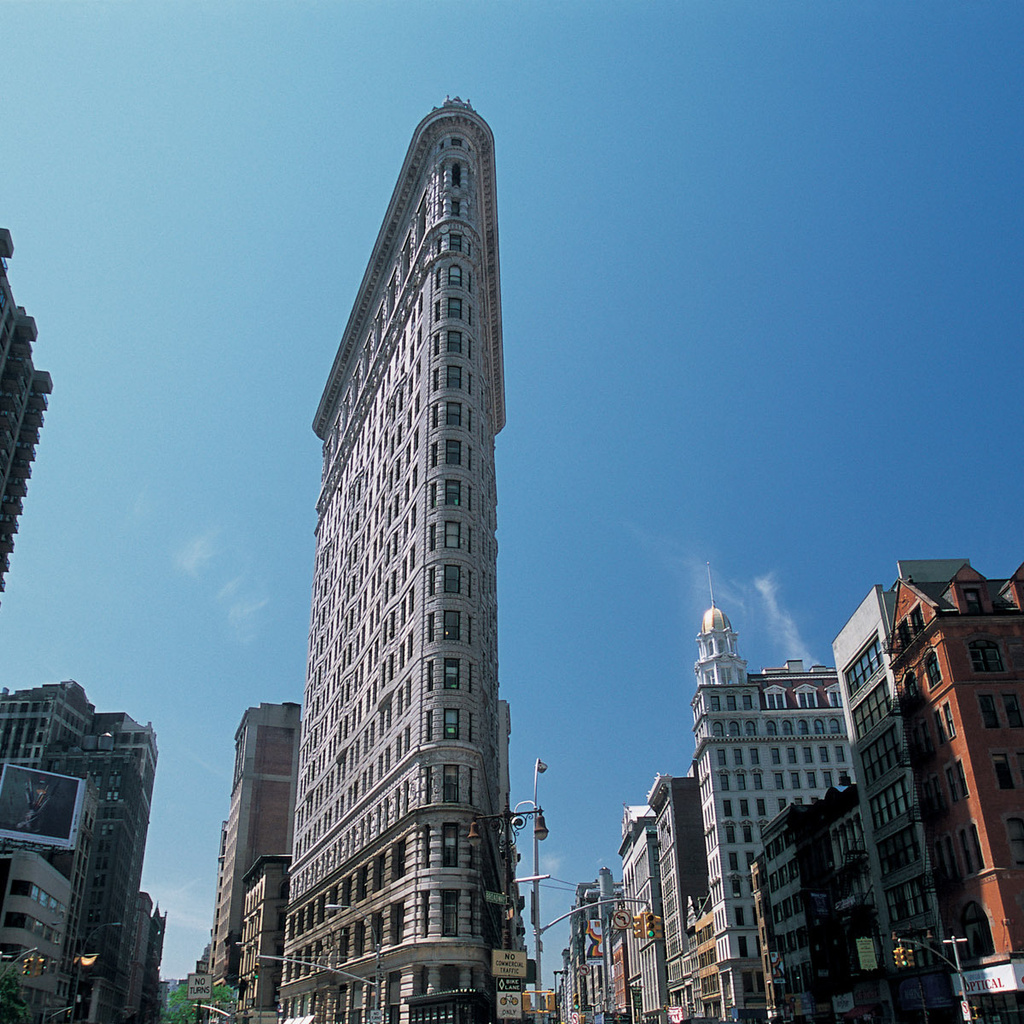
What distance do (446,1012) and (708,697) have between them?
86420mm

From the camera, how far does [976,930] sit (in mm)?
51906

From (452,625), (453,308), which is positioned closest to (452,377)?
(453,308)

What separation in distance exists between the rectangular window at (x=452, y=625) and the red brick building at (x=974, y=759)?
97.3ft

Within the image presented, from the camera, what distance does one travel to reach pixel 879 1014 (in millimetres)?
64938

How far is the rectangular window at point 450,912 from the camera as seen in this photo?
53.3 m

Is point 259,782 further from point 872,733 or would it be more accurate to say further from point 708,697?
point 872,733

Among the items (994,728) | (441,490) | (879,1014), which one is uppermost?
(441,490)

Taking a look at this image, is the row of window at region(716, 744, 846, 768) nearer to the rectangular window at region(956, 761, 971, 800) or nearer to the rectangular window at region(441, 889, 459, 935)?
the rectangular window at region(956, 761, 971, 800)

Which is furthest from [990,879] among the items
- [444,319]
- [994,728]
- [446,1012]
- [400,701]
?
[444,319]

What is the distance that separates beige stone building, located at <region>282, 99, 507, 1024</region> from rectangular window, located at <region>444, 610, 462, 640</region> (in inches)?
3.8

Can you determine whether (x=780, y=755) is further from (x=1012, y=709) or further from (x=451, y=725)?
(x=451, y=725)

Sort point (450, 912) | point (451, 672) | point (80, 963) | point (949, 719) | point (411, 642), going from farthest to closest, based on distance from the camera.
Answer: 1. point (80, 963)
2. point (411, 642)
3. point (451, 672)
4. point (949, 719)
5. point (450, 912)

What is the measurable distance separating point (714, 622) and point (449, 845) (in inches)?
3971

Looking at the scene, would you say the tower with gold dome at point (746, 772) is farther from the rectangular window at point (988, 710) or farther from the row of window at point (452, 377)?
the row of window at point (452, 377)
